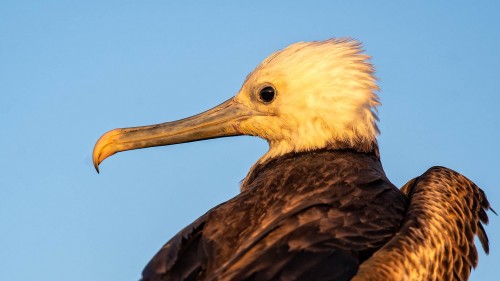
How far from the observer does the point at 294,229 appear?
7234 millimetres

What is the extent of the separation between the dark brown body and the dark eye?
115 cm

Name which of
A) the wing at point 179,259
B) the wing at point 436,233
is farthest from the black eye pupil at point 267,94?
the wing at point 179,259

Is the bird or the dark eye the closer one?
the bird

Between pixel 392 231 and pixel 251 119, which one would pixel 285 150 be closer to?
pixel 251 119

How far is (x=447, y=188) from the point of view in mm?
8398

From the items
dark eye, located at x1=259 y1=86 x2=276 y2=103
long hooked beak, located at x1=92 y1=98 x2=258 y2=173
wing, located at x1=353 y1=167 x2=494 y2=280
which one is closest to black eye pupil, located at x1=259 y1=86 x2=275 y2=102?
dark eye, located at x1=259 y1=86 x2=276 y2=103

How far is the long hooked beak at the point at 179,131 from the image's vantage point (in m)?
9.48

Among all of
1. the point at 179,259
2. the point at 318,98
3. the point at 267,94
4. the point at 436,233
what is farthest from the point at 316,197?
the point at 267,94

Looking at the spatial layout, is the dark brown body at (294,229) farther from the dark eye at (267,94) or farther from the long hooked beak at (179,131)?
the long hooked beak at (179,131)

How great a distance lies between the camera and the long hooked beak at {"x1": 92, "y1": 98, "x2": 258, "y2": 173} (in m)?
Answer: 9.48

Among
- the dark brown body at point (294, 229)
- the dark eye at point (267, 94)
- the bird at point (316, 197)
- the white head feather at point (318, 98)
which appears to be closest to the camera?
the dark brown body at point (294, 229)

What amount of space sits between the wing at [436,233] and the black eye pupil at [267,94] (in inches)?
52.5

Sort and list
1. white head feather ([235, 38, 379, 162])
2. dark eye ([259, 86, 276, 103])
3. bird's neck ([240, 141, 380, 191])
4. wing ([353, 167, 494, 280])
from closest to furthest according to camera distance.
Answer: wing ([353, 167, 494, 280]), bird's neck ([240, 141, 380, 191]), white head feather ([235, 38, 379, 162]), dark eye ([259, 86, 276, 103])

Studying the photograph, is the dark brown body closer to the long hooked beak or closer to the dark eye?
the dark eye
